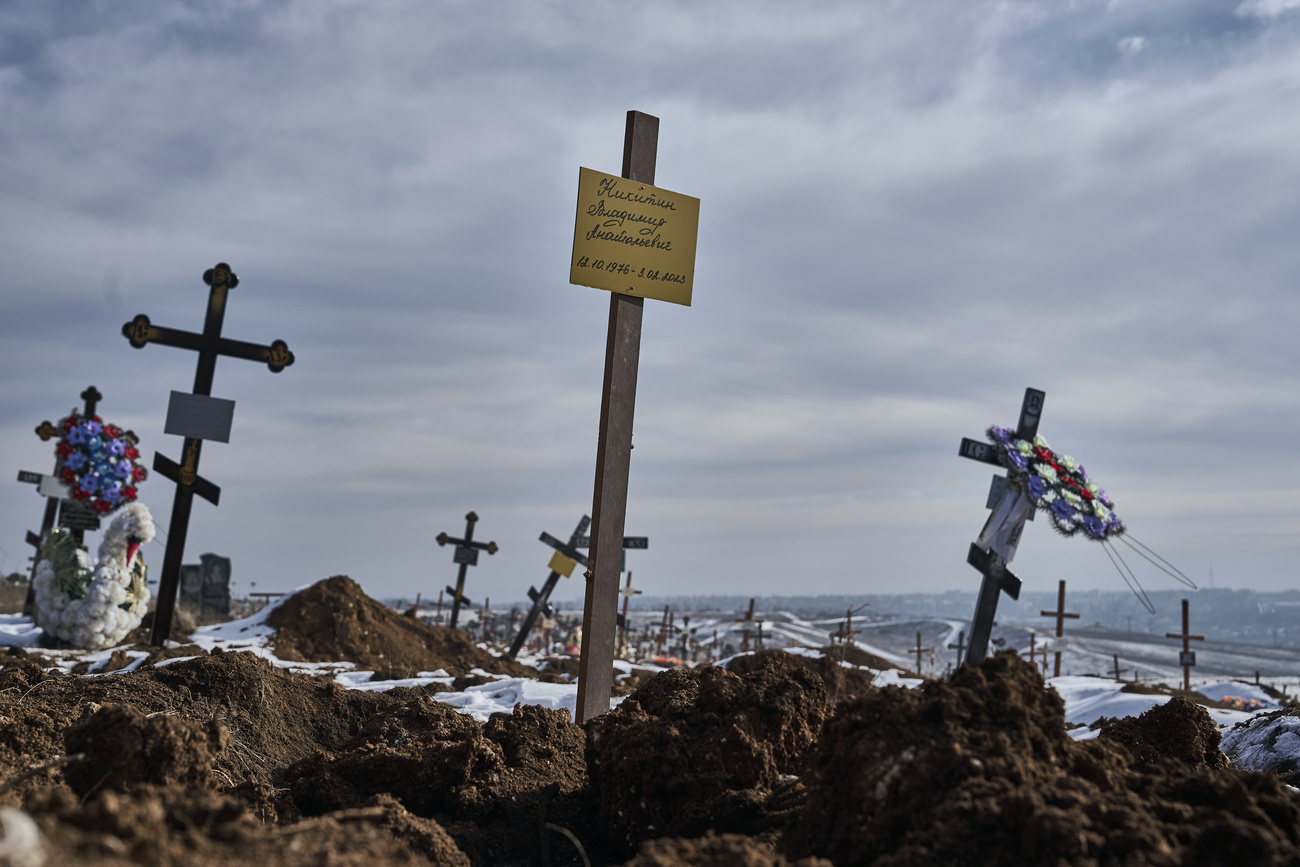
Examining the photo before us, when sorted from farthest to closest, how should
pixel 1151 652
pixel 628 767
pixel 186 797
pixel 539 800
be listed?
pixel 1151 652, pixel 539 800, pixel 628 767, pixel 186 797

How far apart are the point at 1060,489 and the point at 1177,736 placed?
6211mm

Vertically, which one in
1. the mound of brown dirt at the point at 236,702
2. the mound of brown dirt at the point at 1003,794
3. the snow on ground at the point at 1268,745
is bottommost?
the mound of brown dirt at the point at 236,702

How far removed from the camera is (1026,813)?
1.93 metres

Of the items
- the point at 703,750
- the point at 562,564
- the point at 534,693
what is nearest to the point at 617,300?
the point at 703,750

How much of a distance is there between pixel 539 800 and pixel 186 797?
1.65 meters

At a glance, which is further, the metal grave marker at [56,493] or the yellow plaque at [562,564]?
the yellow plaque at [562,564]

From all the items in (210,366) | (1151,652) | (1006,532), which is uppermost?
(210,366)

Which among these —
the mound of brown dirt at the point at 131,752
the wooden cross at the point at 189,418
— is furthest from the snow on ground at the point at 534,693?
the mound of brown dirt at the point at 131,752

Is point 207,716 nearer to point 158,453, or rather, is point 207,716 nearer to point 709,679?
point 709,679

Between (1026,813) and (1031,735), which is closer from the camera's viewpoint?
(1026,813)

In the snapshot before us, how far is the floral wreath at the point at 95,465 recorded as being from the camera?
11336 mm

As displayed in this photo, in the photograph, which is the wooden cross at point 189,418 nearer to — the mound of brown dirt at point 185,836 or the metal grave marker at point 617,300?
the metal grave marker at point 617,300

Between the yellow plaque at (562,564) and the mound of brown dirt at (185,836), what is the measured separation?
13924 mm

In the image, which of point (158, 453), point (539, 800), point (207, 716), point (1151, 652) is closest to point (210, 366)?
point (158, 453)
